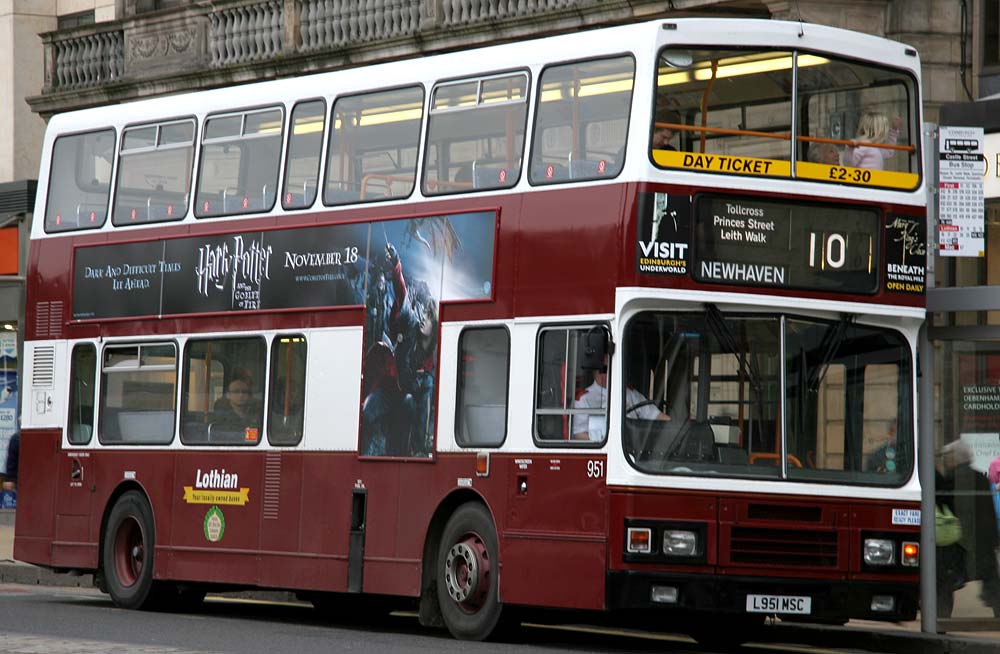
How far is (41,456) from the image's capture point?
20.4 meters

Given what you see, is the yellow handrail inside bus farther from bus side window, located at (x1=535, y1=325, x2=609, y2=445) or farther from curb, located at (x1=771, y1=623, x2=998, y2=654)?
curb, located at (x1=771, y1=623, x2=998, y2=654)

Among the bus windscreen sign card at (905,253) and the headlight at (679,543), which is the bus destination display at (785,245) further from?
the headlight at (679,543)

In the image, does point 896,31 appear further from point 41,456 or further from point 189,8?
point 189,8

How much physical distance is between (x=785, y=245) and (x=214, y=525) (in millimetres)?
6240

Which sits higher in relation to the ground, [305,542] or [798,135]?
[798,135]


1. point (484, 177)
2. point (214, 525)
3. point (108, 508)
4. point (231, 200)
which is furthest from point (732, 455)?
point (108, 508)

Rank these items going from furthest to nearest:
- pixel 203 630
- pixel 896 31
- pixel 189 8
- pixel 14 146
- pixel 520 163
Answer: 1. pixel 14 146
2. pixel 189 8
3. pixel 896 31
4. pixel 203 630
5. pixel 520 163

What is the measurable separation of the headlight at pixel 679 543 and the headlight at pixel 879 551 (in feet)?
4.43

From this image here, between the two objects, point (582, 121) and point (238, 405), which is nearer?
point (582, 121)

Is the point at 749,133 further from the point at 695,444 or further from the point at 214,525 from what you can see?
the point at 214,525

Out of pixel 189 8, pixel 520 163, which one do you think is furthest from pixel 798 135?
pixel 189 8

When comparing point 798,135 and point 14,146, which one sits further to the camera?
point 14,146

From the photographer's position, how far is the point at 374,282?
16672 millimetres

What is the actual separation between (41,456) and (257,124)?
437cm
